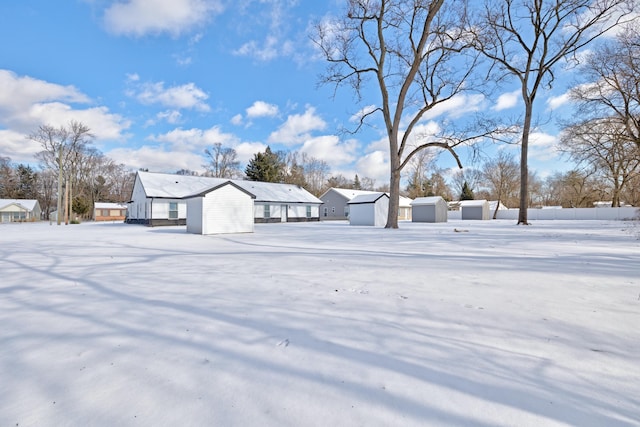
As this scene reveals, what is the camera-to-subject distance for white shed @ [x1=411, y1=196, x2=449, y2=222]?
92.0 ft

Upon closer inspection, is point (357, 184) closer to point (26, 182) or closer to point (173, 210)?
point (173, 210)

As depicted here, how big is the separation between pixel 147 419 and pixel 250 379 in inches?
24.4

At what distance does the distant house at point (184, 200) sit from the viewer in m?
23.9

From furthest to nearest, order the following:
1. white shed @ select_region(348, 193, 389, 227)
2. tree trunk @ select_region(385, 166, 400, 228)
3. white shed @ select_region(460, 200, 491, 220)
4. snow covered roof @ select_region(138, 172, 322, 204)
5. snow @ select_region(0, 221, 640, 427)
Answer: white shed @ select_region(460, 200, 491, 220), snow covered roof @ select_region(138, 172, 322, 204), white shed @ select_region(348, 193, 389, 227), tree trunk @ select_region(385, 166, 400, 228), snow @ select_region(0, 221, 640, 427)

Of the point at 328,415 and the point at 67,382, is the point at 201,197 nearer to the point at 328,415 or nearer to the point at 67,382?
the point at 67,382

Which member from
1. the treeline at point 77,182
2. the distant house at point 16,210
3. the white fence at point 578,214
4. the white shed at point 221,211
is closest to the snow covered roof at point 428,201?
the white fence at point 578,214

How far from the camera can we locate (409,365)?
7.00 feet

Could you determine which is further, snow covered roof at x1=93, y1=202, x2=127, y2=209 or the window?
snow covered roof at x1=93, y1=202, x2=127, y2=209

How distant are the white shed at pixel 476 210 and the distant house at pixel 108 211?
4865 centimetres

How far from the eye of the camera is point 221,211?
1536 cm

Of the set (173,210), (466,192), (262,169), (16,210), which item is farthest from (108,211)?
(466,192)

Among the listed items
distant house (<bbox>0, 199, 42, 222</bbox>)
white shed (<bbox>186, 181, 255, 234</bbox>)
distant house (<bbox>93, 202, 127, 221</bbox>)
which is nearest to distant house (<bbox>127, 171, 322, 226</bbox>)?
white shed (<bbox>186, 181, 255, 234</bbox>)

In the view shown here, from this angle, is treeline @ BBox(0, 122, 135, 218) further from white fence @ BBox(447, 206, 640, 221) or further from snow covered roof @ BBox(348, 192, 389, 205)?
white fence @ BBox(447, 206, 640, 221)

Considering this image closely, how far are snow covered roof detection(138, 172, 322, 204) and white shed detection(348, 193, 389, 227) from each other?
366 inches
